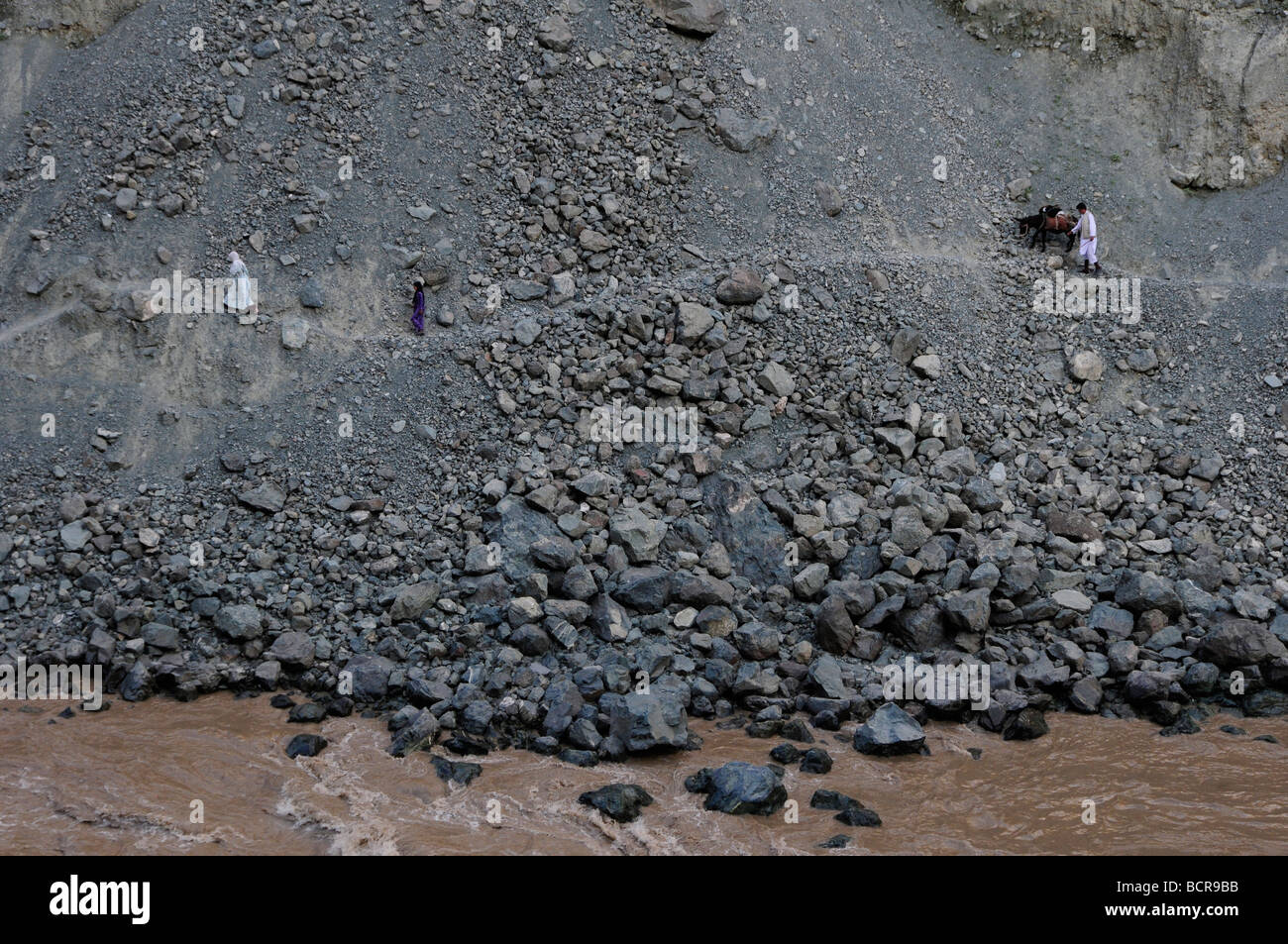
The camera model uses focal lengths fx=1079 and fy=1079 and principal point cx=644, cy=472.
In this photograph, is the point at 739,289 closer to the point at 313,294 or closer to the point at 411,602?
the point at 313,294

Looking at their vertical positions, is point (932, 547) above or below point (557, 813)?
above

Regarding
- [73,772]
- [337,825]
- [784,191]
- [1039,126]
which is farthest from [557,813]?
[1039,126]

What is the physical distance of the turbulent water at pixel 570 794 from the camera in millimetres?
10477

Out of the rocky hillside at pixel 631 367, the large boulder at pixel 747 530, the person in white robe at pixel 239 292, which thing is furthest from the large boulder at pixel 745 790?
the person in white robe at pixel 239 292

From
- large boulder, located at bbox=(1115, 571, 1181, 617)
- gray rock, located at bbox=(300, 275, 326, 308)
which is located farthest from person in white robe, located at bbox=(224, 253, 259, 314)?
large boulder, located at bbox=(1115, 571, 1181, 617)

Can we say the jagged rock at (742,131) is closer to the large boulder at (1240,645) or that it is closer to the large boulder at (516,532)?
the large boulder at (516,532)

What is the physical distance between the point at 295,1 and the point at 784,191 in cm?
1020

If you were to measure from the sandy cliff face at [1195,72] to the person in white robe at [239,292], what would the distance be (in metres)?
17.7

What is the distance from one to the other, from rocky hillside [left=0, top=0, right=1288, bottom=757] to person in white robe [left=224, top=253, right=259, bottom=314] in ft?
0.81

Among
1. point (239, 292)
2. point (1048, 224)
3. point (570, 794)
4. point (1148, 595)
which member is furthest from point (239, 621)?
point (1048, 224)

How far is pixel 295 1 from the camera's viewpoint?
21.0 m

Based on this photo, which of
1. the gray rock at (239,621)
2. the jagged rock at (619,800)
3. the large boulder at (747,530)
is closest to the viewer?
the jagged rock at (619,800)

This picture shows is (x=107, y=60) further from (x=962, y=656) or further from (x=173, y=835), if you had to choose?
(x=962, y=656)

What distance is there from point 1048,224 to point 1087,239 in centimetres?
78
